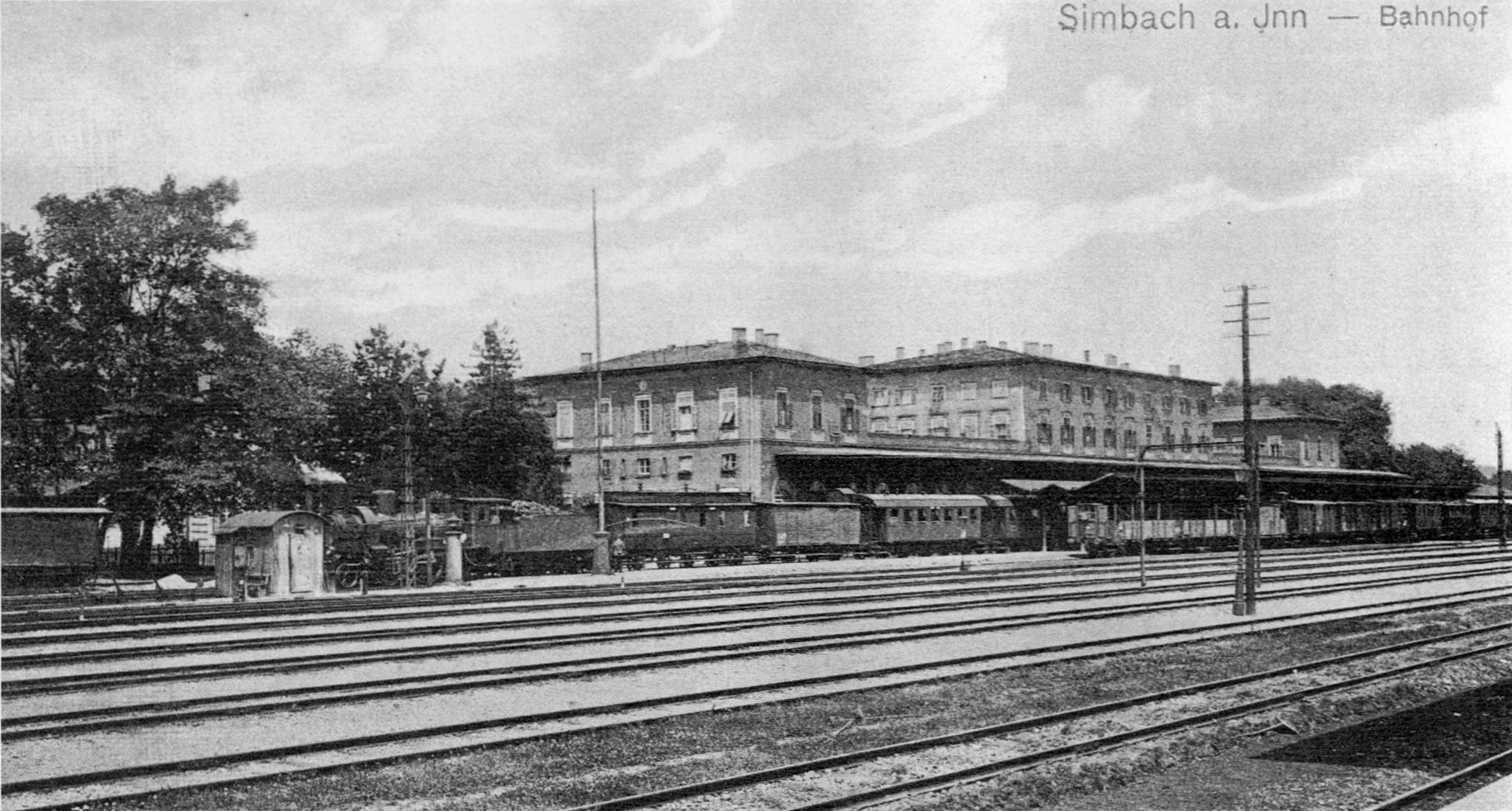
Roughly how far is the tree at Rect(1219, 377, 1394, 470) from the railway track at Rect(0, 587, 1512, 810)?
102 meters

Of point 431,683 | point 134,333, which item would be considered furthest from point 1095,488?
point 431,683

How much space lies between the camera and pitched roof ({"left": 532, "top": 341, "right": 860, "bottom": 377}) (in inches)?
2293

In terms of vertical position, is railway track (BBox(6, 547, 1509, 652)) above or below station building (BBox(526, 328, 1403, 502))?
below

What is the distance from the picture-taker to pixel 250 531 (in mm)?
28984

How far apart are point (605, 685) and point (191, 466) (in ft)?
70.8

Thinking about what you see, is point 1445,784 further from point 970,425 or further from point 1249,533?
point 970,425

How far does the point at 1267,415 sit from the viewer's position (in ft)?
336

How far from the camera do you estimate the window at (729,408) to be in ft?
189

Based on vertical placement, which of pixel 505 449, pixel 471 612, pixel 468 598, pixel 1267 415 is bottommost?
pixel 468 598

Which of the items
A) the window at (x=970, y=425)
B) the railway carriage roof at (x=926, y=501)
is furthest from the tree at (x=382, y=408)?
the window at (x=970, y=425)

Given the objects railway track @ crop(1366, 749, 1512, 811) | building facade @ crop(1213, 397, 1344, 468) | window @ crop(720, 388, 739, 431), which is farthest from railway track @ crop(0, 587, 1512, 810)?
building facade @ crop(1213, 397, 1344, 468)

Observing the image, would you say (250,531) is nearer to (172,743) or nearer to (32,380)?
(32,380)

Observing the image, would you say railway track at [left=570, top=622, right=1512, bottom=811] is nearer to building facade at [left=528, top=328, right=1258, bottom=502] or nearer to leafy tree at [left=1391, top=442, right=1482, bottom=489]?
building facade at [left=528, top=328, right=1258, bottom=502]

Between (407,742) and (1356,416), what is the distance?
393 feet
